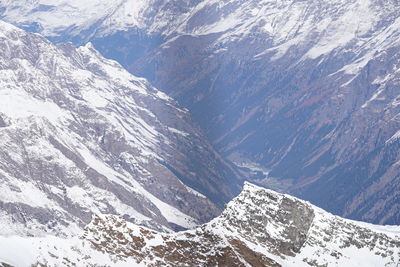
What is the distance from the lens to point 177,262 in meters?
197

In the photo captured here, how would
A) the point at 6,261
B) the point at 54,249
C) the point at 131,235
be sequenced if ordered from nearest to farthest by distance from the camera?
1. the point at 6,261
2. the point at 54,249
3. the point at 131,235

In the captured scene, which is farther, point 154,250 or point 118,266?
point 154,250

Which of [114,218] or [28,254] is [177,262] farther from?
[28,254]

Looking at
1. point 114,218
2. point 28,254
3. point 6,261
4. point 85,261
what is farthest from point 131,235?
point 6,261

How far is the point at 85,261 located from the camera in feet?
570

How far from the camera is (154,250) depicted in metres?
197

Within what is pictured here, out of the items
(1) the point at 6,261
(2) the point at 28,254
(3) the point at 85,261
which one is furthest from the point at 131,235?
(1) the point at 6,261

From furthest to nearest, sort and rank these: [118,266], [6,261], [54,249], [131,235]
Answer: [131,235], [118,266], [54,249], [6,261]

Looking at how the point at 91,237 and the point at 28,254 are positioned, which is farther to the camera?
the point at 91,237

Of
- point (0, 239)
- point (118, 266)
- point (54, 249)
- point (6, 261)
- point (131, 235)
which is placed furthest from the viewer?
point (131, 235)

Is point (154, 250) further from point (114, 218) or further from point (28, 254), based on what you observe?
point (28, 254)

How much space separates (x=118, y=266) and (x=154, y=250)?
16.8 m

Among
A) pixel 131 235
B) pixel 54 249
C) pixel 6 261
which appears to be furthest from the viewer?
pixel 131 235

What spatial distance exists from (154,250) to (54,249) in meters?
33.6
